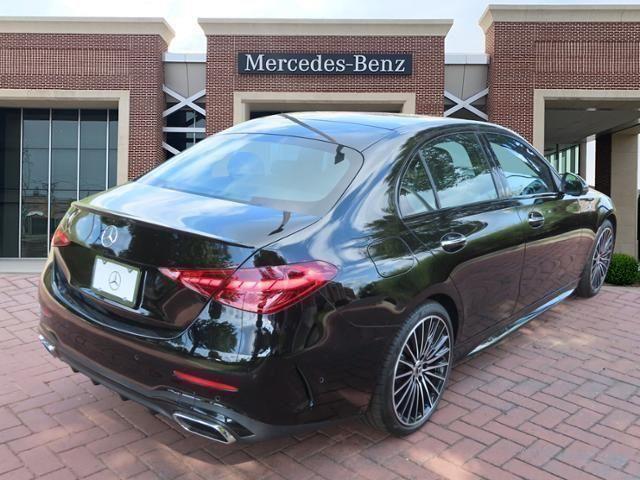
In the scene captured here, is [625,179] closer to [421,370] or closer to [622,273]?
[622,273]

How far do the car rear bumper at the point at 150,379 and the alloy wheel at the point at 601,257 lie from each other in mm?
4007

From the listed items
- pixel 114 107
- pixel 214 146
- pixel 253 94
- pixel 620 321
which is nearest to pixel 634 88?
pixel 253 94

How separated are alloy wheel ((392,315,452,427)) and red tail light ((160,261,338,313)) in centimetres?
74

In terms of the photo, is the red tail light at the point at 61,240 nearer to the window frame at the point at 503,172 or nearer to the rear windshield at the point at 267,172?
the rear windshield at the point at 267,172

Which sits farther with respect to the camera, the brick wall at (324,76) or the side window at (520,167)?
the brick wall at (324,76)

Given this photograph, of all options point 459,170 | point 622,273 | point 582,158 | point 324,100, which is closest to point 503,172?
point 459,170

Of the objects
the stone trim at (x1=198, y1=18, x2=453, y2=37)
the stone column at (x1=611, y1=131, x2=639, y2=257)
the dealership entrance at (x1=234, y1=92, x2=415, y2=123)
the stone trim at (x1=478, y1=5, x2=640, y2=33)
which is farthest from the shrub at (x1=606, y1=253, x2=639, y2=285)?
the stone column at (x1=611, y1=131, x2=639, y2=257)

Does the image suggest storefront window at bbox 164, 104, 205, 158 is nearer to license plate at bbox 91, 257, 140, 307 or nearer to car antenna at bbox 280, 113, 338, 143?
car antenna at bbox 280, 113, 338, 143

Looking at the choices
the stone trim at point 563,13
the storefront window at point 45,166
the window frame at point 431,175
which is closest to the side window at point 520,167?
the window frame at point 431,175

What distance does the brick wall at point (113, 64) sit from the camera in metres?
18.5

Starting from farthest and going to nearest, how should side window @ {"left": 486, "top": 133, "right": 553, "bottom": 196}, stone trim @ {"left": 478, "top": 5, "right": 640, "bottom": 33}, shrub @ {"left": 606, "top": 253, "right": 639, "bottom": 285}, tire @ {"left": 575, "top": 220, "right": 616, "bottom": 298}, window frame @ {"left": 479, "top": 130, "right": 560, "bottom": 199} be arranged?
1. stone trim @ {"left": 478, "top": 5, "right": 640, "bottom": 33}
2. shrub @ {"left": 606, "top": 253, "right": 639, "bottom": 285}
3. tire @ {"left": 575, "top": 220, "right": 616, "bottom": 298}
4. side window @ {"left": 486, "top": 133, "right": 553, "bottom": 196}
5. window frame @ {"left": 479, "top": 130, "right": 560, "bottom": 199}

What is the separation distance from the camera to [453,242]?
3.04 metres

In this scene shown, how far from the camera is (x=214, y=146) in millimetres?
3359

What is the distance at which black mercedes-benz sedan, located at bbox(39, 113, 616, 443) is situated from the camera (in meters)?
2.20
